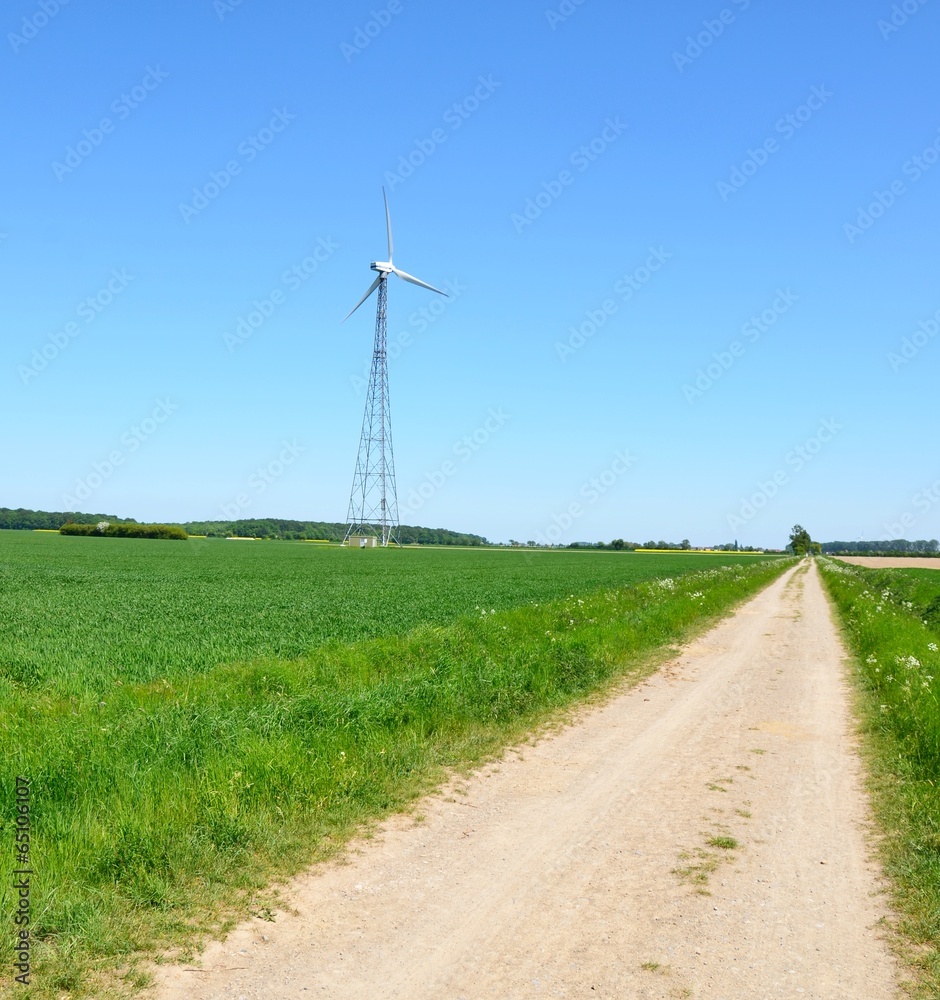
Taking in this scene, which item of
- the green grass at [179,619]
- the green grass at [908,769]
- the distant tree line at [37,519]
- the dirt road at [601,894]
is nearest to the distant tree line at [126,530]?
the distant tree line at [37,519]

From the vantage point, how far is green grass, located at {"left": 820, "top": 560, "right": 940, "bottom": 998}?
500cm

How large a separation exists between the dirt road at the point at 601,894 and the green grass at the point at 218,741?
1.76ft

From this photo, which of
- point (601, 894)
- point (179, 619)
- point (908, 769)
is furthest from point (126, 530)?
point (601, 894)

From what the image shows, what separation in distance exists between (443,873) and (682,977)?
6.67 feet

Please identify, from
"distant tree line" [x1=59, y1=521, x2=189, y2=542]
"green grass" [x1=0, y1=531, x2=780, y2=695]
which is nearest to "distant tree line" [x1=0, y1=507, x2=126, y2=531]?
"distant tree line" [x1=59, y1=521, x2=189, y2=542]

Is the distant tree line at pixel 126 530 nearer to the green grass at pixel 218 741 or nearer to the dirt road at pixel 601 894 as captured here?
the green grass at pixel 218 741

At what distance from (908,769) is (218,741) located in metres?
7.50

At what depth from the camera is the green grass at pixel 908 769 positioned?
500 cm

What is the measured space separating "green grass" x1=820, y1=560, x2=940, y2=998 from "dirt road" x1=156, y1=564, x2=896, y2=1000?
222mm

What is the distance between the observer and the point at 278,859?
589cm

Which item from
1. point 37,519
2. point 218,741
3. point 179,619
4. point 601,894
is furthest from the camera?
point 37,519

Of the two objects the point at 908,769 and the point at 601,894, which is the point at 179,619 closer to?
the point at 601,894

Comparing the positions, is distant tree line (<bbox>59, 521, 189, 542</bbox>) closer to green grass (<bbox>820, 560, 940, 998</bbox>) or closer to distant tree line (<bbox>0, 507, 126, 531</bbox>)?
distant tree line (<bbox>0, 507, 126, 531</bbox>)

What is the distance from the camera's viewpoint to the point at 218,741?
299 inches
